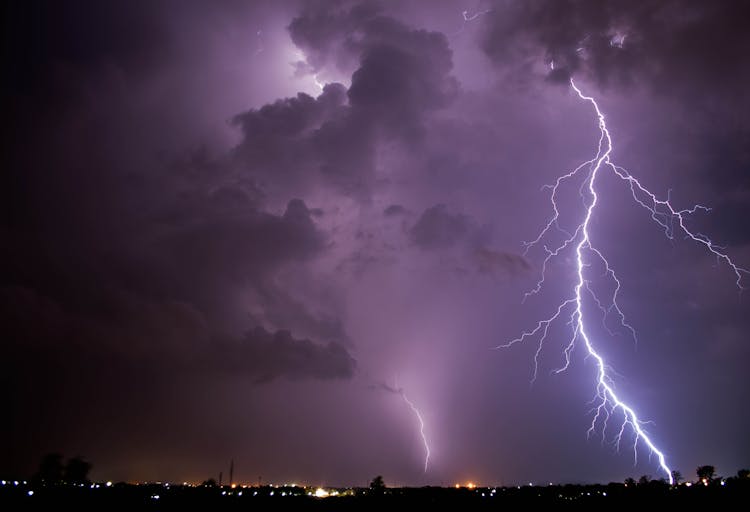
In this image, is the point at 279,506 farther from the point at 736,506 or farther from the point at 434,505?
the point at 736,506

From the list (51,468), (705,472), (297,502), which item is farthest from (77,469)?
(705,472)

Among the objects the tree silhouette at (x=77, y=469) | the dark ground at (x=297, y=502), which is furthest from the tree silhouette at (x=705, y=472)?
the tree silhouette at (x=77, y=469)

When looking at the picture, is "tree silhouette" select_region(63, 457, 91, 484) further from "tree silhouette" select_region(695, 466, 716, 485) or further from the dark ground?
"tree silhouette" select_region(695, 466, 716, 485)

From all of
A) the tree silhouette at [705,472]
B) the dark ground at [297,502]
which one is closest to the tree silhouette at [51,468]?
the dark ground at [297,502]

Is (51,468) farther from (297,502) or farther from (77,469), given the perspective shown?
(297,502)

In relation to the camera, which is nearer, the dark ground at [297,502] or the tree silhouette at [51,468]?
the dark ground at [297,502]

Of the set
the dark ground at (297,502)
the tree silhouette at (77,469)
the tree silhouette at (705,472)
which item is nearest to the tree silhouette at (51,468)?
the tree silhouette at (77,469)

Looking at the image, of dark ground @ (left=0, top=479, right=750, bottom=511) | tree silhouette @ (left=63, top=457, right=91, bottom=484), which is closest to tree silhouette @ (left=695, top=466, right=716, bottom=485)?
dark ground @ (left=0, top=479, right=750, bottom=511)

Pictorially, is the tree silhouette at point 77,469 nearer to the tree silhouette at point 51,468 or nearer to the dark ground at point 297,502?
the tree silhouette at point 51,468

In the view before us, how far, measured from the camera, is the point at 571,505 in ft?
75.6

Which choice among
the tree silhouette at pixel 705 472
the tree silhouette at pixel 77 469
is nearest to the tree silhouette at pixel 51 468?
the tree silhouette at pixel 77 469

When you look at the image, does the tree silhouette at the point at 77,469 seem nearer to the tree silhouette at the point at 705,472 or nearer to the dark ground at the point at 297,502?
the dark ground at the point at 297,502

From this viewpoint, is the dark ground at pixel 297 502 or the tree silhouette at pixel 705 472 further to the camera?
the tree silhouette at pixel 705 472

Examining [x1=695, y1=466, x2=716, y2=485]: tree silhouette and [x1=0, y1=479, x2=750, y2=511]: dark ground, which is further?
[x1=695, y1=466, x2=716, y2=485]: tree silhouette
